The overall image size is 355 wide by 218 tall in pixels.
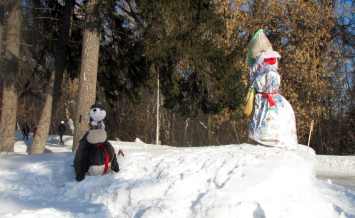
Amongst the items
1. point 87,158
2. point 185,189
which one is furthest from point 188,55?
point 185,189

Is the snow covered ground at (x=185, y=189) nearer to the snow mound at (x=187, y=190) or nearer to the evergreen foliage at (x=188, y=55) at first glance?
the snow mound at (x=187, y=190)

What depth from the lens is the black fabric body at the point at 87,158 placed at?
4262 millimetres

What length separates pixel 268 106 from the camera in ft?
17.0

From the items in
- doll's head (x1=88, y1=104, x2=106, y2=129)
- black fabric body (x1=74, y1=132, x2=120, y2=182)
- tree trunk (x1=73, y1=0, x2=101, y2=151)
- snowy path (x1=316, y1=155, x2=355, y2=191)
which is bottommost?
snowy path (x1=316, y1=155, x2=355, y2=191)

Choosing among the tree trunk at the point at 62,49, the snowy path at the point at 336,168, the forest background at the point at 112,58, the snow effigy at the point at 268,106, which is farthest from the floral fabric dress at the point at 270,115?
the tree trunk at the point at 62,49

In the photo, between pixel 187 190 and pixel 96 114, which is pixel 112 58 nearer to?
pixel 96 114

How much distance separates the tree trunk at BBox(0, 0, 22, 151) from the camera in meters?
8.97

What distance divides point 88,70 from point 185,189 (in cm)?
529

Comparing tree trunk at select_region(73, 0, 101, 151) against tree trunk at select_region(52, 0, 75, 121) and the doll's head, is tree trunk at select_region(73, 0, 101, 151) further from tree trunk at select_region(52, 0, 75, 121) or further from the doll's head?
the doll's head

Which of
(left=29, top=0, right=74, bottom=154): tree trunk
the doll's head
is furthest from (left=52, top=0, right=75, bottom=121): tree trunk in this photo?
the doll's head

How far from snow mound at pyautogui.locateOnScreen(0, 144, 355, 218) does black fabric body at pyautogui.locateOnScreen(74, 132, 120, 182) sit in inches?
6.2

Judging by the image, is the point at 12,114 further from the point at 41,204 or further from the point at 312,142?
the point at 312,142

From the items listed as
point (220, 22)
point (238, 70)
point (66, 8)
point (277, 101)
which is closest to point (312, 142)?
point (238, 70)

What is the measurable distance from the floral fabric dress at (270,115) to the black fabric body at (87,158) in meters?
2.74
